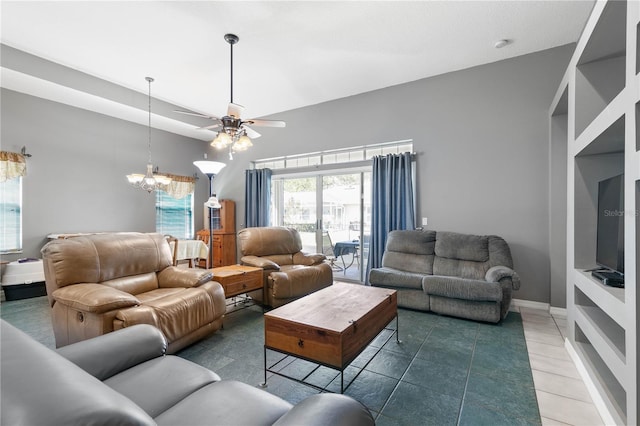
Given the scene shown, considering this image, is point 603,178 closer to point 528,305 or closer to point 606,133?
point 606,133

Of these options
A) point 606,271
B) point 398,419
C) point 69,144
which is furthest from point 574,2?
point 69,144

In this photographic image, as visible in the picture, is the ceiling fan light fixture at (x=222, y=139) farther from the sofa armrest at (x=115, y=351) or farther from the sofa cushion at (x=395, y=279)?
the sofa cushion at (x=395, y=279)

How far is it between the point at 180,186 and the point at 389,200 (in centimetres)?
477

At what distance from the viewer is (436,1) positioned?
2.83 m

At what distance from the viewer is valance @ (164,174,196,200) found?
6387mm

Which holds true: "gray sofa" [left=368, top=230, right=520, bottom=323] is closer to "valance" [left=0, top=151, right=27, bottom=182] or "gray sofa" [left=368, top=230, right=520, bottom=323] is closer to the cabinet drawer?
the cabinet drawer

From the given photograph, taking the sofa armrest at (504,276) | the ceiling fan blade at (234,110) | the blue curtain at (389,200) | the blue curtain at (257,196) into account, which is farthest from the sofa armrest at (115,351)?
the blue curtain at (257,196)

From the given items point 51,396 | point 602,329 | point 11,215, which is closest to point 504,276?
point 602,329

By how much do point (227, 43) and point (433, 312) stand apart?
4.17 meters

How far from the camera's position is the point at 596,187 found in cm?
240

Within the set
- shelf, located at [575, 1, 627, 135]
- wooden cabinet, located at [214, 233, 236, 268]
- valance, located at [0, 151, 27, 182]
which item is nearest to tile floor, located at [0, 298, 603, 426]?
shelf, located at [575, 1, 627, 135]

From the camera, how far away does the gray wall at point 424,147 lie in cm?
372

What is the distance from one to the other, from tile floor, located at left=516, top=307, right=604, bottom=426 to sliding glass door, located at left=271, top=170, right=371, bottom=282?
2615 millimetres

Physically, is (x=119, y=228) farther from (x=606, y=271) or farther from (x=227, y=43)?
(x=606, y=271)
